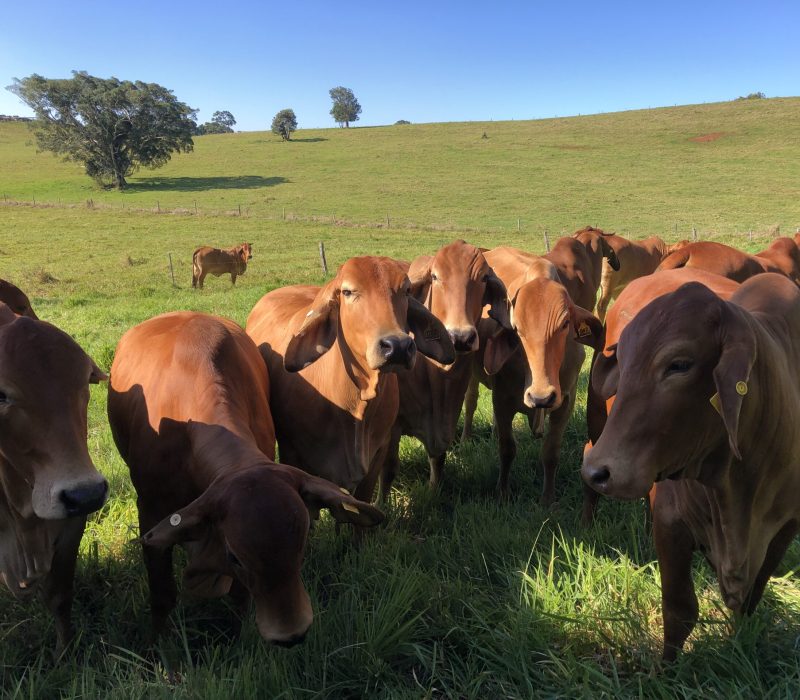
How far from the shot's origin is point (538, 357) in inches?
174

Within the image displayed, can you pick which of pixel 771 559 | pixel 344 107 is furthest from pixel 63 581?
pixel 344 107

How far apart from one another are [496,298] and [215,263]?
16730mm

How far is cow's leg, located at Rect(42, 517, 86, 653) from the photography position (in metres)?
3.20

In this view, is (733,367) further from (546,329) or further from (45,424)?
(45,424)

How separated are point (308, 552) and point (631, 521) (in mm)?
2170

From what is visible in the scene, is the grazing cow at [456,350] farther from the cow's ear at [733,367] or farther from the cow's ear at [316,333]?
the cow's ear at [733,367]

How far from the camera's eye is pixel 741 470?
8.05 ft

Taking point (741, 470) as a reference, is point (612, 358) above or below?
above

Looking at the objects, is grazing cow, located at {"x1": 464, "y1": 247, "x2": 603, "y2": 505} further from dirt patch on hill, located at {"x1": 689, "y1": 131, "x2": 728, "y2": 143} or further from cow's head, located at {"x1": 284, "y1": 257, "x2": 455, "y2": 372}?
dirt patch on hill, located at {"x1": 689, "y1": 131, "x2": 728, "y2": 143}

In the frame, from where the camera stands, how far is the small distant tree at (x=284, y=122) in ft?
250

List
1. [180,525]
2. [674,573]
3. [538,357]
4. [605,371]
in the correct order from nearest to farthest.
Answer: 1. [180,525]
2. [674,573]
3. [605,371]
4. [538,357]

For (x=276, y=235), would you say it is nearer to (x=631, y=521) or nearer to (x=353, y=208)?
(x=353, y=208)

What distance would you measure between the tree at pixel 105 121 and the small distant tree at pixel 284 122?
24044mm

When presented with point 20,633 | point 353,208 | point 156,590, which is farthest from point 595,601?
point 353,208
